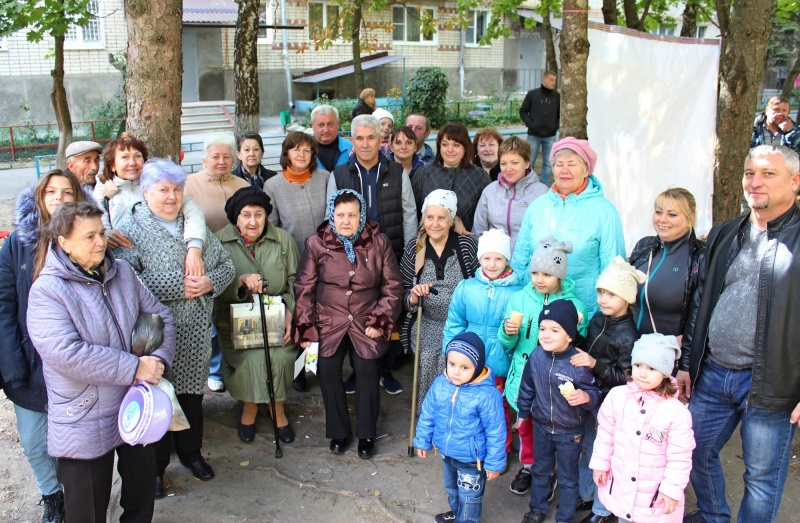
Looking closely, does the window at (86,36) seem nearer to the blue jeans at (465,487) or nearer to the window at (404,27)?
the window at (404,27)

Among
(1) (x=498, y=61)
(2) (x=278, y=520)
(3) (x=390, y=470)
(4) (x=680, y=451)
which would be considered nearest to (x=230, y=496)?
(2) (x=278, y=520)

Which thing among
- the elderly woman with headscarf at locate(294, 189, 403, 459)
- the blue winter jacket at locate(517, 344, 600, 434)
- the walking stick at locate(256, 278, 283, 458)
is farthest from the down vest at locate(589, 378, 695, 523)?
the walking stick at locate(256, 278, 283, 458)

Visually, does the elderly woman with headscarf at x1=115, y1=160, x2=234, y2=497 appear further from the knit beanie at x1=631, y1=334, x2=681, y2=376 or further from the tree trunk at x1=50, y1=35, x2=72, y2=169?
the tree trunk at x1=50, y1=35, x2=72, y2=169

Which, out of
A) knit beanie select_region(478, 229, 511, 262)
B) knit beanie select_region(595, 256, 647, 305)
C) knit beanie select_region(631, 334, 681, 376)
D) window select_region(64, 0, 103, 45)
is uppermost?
window select_region(64, 0, 103, 45)

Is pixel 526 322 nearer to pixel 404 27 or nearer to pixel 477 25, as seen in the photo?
pixel 404 27

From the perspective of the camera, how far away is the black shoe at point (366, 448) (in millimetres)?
4480

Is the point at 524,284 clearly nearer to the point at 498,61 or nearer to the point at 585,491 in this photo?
the point at 585,491

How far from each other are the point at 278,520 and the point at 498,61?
27.2 m

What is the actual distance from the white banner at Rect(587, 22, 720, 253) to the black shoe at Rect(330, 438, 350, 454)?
127 inches

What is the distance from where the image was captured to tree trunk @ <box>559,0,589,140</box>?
4.96m

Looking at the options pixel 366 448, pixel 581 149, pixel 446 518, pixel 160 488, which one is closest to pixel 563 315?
pixel 581 149

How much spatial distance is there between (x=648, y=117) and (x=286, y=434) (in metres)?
4.30

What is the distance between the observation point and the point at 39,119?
19750 millimetres

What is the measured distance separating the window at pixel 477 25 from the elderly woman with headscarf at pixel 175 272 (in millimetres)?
25659
